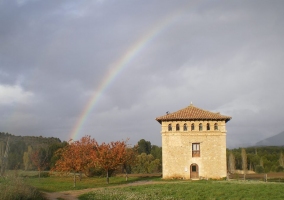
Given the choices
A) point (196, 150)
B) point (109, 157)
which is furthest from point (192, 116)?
point (109, 157)

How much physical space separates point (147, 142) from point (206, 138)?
59078mm

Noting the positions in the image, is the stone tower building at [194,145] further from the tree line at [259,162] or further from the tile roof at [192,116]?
the tree line at [259,162]

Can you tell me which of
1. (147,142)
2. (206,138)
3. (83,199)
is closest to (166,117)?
(206,138)

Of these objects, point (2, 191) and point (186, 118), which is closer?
point (2, 191)

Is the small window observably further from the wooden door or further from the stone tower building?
the wooden door

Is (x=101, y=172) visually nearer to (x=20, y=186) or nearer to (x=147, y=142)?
(x=20, y=186)

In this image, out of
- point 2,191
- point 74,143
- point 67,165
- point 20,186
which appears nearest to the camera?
point 2,191

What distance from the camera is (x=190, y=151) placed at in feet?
139

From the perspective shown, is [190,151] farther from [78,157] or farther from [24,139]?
[24,139]

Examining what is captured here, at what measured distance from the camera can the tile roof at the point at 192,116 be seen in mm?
42250

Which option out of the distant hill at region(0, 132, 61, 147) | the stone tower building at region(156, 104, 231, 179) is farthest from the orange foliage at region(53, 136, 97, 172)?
the distant hill at region(0, 132, 61, 147)

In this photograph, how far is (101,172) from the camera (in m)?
51.7

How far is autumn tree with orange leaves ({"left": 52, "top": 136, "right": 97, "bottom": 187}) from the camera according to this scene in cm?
3422

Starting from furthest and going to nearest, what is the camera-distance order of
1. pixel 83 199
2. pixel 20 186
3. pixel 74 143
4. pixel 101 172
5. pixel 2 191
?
pixel 101 172 < pixel 74 143 < pixel 83 199 < pixel 20 186 < pixel 2 191
